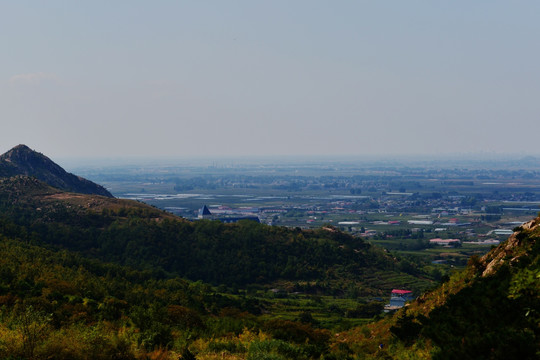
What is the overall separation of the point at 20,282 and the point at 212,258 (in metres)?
44.3

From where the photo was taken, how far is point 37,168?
381 feet

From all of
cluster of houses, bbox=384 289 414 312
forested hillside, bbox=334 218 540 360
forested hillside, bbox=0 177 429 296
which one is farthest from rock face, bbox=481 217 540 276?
forested hillside, bbox=0 177 429 296

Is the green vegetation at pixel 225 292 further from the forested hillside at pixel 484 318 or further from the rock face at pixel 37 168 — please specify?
the rock face at pixel 37 168

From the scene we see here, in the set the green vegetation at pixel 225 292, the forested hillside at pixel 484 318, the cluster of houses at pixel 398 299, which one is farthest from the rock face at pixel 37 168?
the forested hillside at pixel 484 318

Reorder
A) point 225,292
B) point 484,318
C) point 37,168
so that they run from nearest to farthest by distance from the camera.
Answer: point 484,318 → point 225,292 → point 37,168

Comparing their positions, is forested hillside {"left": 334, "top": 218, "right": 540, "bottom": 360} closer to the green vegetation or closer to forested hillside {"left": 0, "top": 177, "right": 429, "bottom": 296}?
the green vegetation

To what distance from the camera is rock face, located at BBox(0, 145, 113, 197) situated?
11050cm

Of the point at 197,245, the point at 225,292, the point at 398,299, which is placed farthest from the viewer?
the point at 197,245

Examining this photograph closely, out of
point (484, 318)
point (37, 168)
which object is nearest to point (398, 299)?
point (484, 318)

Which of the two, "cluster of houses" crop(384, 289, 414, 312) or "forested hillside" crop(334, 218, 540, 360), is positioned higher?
"forested hillside" crop(334, 218, 540, 360)

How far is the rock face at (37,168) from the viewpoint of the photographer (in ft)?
363

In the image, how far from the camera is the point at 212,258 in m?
79.0

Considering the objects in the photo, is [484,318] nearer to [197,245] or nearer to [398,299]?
[398,299]

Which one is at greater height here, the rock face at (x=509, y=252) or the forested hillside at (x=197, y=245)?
the rock face at (x=509, y=252)
